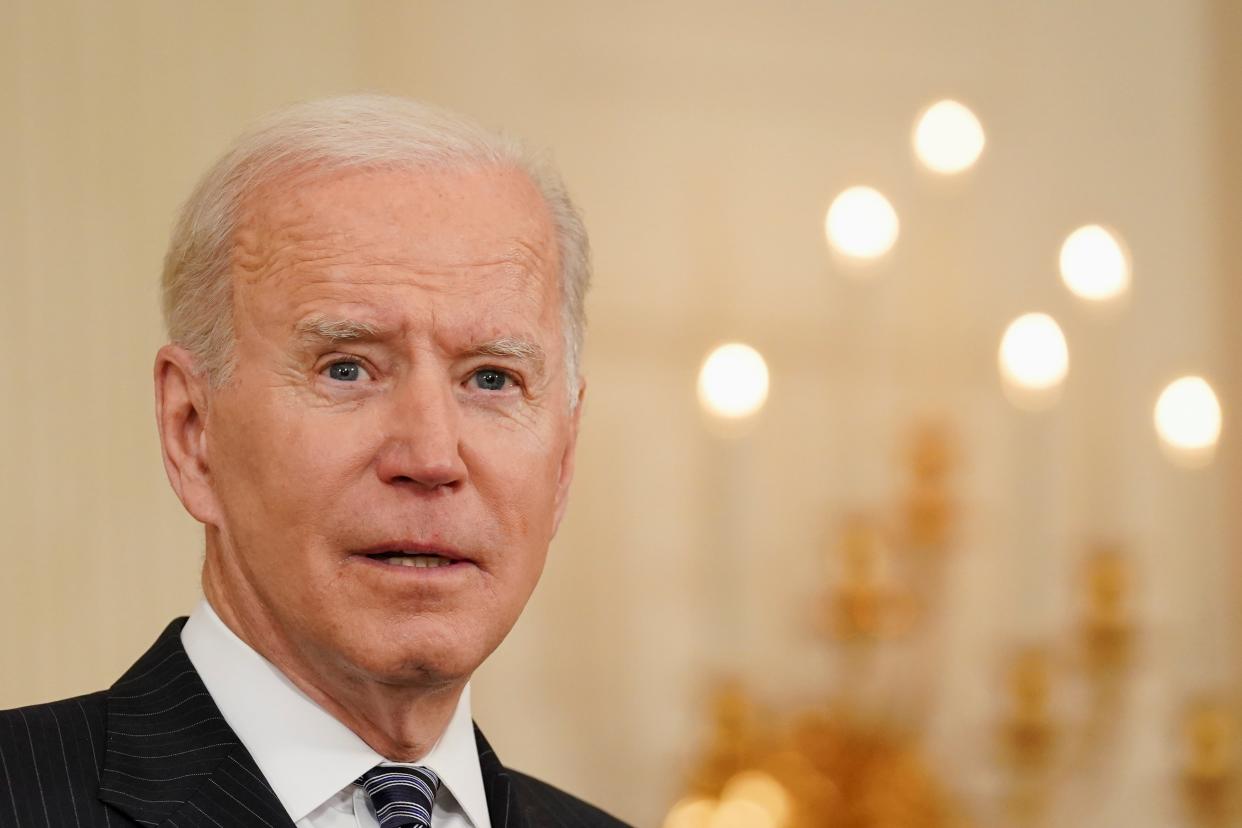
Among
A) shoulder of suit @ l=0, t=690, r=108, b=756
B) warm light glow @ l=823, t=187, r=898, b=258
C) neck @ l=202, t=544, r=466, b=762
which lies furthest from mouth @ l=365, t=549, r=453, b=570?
warm light glow @ l=823, t=187, r=898, b=258

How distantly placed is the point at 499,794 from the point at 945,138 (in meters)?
2.61

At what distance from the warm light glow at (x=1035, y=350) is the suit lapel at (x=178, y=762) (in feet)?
8.63

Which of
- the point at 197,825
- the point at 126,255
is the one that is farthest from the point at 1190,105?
the point at 197,825

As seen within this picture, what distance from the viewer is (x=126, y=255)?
3215 mm

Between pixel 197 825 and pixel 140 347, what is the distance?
5.79 feet

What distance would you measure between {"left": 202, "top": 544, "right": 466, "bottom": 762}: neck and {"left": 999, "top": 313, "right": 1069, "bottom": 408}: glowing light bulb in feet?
8.07

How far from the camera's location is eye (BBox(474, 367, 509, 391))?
1784 mm


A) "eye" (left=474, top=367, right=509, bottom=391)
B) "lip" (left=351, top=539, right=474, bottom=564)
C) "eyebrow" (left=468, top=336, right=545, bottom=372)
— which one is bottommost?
"lip" (left=351, top=539, right=474, bottom=564)

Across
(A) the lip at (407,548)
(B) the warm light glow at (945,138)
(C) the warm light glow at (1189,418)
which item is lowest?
(A) the lip at (407,548)

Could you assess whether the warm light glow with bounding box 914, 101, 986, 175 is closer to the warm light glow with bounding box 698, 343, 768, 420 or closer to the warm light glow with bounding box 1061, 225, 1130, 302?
the warm light glow with bounding box 1061, 225, 1130, 302

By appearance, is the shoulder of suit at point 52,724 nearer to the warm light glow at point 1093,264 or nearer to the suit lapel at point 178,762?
the suit lapel at point 178,762

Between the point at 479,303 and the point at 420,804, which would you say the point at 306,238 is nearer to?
the point at 479,303

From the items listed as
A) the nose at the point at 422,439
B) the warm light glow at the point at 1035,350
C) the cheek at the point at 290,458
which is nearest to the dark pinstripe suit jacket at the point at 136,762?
the cheek at the point at 290,458

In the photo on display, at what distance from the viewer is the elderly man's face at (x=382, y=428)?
1.68 meters
